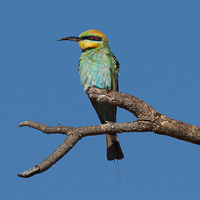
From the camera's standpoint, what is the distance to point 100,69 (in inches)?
197

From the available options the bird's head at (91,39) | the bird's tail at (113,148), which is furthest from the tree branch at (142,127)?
the bird's head at (91,39)

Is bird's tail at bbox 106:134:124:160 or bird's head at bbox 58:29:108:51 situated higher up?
bird's head at bbox 58:29:108:51

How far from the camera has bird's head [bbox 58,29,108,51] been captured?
17.7 feet

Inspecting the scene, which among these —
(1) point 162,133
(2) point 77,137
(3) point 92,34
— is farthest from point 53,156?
(3) point 92,34

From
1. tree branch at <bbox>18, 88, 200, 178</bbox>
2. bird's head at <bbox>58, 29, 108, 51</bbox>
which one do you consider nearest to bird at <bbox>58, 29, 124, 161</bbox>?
bird's head at <bbox>58, 29, 108, 51</bbox>

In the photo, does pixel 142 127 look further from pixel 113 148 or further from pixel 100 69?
pixel 100 69

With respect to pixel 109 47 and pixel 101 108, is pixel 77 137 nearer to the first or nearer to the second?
pixel 101 108

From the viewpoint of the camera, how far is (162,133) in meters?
3.38

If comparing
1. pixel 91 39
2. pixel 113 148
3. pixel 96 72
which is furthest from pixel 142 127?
pixel 91 39

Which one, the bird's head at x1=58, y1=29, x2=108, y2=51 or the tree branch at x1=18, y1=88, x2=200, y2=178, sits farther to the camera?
the bird's head at x1=58, y1=29, x2=108, y2=51

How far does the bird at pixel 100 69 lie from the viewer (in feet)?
15.6

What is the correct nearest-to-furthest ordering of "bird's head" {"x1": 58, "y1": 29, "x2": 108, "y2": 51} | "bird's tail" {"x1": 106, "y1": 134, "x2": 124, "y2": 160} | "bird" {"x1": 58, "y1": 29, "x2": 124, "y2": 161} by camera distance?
"bird's tail" {"x1": 106, "y1": 134, "x2": 124, "y2": 160} < "bird" {"x1": 58, "y1": 29, "x2": 124, "y2": 161} < "bird's head" {"x1": 58, "y1": 29, "x2": 108, "y2": 51}

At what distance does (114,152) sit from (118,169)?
37 centimetres

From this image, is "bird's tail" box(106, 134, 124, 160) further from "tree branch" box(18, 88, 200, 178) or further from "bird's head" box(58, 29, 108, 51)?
"bird's head" box(58, 29, 108, 51)
